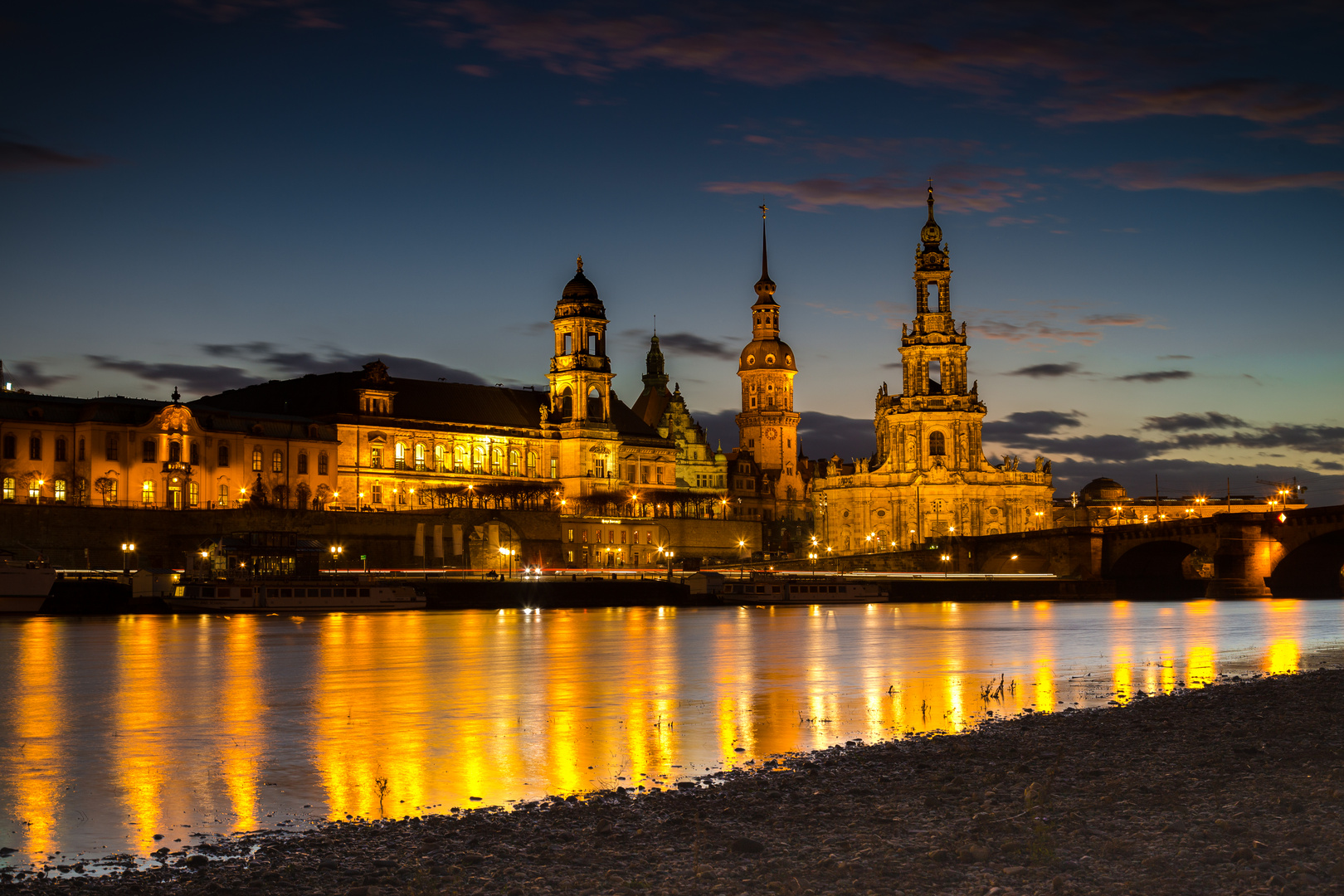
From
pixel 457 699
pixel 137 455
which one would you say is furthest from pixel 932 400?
pixel 457 699

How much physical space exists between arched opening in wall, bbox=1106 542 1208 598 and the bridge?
0.34ft

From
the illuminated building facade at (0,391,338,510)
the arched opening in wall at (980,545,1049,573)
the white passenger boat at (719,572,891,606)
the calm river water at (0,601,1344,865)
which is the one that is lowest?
the calm river water at (0,601,1344,865)

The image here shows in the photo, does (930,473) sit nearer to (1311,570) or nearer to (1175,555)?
(1175,555)

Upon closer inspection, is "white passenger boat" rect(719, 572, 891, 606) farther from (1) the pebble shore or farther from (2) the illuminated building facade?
(1) the pebble shore

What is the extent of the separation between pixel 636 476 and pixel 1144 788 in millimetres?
142212

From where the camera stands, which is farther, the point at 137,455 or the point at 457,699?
the point at 137,455

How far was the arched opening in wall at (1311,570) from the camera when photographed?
10744 cm

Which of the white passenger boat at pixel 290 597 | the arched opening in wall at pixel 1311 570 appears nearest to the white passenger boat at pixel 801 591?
the white passenger boat at pixel 290 597

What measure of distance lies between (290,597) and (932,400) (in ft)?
311

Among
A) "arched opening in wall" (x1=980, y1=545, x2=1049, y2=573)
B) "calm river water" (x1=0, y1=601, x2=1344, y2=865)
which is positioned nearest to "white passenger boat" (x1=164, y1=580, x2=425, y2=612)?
"calm river water" (x1=0, y1=601, x2=1344, y2=865)

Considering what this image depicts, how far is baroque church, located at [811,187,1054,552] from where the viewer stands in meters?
160

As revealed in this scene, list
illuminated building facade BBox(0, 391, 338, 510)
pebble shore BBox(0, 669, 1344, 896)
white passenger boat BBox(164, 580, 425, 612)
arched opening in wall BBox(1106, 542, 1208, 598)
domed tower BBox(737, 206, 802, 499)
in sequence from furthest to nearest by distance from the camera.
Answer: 1. domed tower BBox(737, 206, 802, 499)
2. arched opening in wall BBox(1106, 542, 1208, 598)
3. illuminated building facade BBox(0, 391, 338, 510)
4. white passenger boat BBox(164, 580, 425, 612)
5. pebble shore BBox(0, 669, 1344, 896)

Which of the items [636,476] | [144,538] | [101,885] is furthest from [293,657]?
[636,476]

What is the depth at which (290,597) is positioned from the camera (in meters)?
86.5
